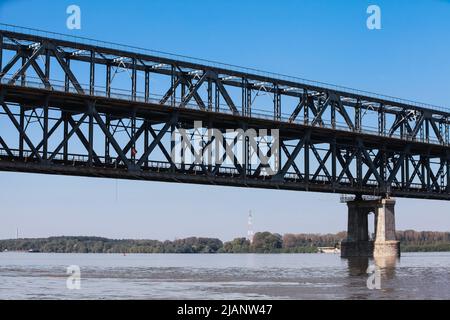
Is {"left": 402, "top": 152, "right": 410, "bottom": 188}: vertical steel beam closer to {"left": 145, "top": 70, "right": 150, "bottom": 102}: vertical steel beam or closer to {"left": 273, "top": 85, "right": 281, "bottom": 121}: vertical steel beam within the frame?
{"left": 273, "top": 85, "right": 281, "bottom": 121}: vertical steel beam

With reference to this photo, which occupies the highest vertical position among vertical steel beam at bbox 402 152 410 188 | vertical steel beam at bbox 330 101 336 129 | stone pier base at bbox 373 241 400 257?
vertical steel beam at bbox 330 101 336 129

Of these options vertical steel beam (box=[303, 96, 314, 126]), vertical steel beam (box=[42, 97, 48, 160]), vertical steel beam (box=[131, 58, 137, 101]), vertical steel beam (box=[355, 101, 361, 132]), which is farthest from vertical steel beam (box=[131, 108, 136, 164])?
vertical steel beam (box=[355, 101, 361, 132])

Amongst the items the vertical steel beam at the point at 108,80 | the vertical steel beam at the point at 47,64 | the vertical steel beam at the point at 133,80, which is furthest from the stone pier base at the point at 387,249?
the vertical steel beam at the point at 47,64

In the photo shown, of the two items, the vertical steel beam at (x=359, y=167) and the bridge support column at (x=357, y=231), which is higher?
the vertical steel beam at (x=359, y=167)

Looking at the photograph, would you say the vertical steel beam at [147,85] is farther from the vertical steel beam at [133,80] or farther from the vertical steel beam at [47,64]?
the vertical steel beam at [47,64]

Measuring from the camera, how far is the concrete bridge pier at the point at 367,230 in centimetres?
12262

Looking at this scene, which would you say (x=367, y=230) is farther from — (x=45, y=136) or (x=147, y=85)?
(x=45, y=136)

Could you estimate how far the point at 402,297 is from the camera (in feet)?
158

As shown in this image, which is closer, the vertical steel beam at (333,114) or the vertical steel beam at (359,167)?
the vertical steel beam at (333,114)

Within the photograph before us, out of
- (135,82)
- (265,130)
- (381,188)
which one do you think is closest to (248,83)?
(265,130)

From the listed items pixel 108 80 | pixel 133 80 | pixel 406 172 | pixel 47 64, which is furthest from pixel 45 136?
pixel 406 172

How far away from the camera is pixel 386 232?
123m

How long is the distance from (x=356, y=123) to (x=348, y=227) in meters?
19.0

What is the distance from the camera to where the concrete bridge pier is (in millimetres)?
122625
